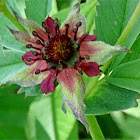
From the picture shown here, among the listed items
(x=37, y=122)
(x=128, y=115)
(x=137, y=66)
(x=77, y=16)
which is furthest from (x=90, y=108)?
(x=37, y=122)

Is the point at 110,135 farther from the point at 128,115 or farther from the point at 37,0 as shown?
the point at 37,0

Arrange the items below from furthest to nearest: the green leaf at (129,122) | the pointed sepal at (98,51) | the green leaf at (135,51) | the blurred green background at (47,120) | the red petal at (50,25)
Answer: the blurred green background at (47,120), the green leaf at (129,122), the green leaf at (135,51), the red petal at (50,25), the pointed sepal at (98,51)

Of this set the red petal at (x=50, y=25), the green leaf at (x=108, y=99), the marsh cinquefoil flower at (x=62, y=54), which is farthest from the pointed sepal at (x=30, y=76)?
the green leaf at (x=108, y=99)

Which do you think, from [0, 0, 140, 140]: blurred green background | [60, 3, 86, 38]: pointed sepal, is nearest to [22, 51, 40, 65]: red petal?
[60, 3, 86, 38]: pointed sepal

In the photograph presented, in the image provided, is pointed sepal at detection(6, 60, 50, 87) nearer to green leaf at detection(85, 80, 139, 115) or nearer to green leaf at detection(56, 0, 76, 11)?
green leaf at detection(85, 80, 139, 115)

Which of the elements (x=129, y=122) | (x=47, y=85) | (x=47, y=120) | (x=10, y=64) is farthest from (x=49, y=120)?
(x=47, y=85)

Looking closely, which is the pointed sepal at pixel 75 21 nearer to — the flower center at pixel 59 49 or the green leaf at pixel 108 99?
the flower center at pixel 59 49

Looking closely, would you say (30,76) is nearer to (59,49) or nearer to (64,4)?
(59,49)
